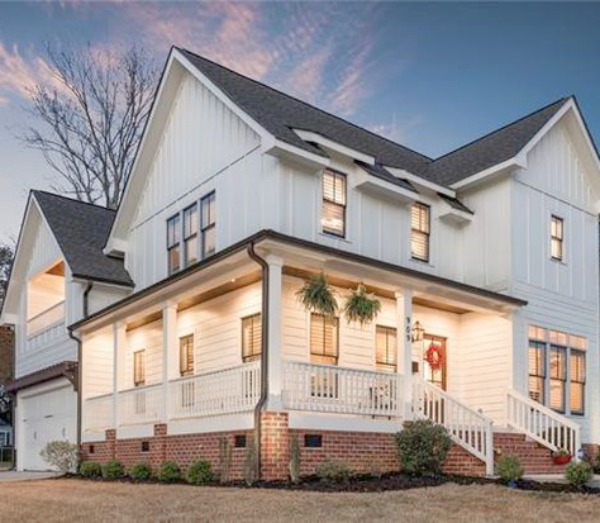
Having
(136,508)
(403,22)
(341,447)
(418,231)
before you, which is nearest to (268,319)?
(341,447)

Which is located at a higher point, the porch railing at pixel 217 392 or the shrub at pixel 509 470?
the porch railing at pixel 217 392

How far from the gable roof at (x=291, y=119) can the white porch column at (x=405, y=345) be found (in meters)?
3.84

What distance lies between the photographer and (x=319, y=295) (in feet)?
49.2

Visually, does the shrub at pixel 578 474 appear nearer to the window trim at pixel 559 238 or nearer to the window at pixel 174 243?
the window trim at pixel 559 238

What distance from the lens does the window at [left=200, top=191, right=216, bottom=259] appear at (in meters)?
18.9

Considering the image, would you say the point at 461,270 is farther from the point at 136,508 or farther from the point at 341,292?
the point at 136,508

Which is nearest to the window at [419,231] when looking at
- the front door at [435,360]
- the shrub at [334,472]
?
the front door at [435,360]

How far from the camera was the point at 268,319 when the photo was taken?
13812mm

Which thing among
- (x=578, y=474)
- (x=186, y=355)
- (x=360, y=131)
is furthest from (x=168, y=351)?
(x=360, y=131)

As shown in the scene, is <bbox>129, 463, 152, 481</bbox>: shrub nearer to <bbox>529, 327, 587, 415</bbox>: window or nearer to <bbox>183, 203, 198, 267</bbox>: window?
<bbox>183, 203, 198, 267</bbox>: window

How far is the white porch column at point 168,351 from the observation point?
655 inches

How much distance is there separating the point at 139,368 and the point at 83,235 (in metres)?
5.05

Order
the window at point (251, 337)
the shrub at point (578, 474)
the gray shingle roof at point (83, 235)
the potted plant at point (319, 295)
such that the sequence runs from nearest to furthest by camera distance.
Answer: the shrub at point (578, 474)
the potted plant at point (319, 295)
the window at point (251, 337)
the gray shingle roof at point (83, 235)

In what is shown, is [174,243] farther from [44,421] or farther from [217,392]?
[44,421]
